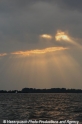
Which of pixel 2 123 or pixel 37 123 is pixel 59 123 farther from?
pixel 2 123

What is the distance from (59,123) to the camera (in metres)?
53.2

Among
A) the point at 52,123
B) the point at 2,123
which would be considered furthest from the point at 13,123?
the point at 52,123

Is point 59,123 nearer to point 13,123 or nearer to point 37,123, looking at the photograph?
point 37,123

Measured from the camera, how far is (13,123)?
53781mm

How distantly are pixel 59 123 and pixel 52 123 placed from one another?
1267 mm

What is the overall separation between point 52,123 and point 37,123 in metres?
2.87

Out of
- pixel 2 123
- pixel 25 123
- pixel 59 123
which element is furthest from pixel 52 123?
pixel 2 123

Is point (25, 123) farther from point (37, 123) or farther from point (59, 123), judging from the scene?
point (59, 123)

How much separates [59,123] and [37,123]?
412 centimetres

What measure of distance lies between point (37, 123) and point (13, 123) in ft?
14.4

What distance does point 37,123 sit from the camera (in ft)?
178

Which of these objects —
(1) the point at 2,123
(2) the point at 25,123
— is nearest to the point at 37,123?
(2) the point at 25,123

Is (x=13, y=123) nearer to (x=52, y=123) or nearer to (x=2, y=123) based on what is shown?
(x=2, y=123)

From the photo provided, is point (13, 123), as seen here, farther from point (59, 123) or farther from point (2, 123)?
point (59, 123)
